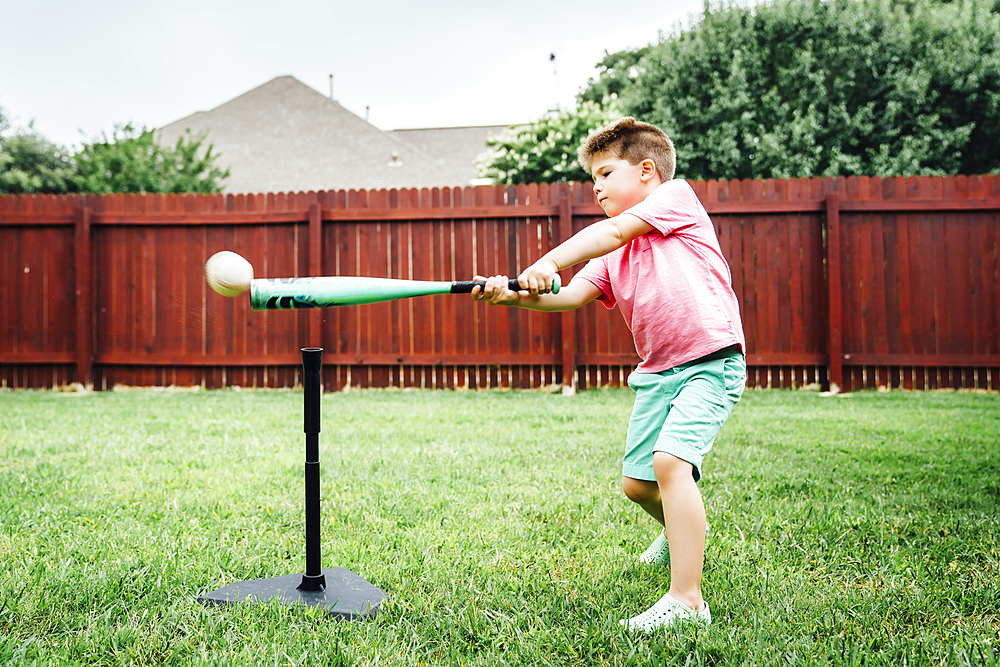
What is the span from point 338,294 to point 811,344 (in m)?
6.18

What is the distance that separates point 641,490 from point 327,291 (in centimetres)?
103

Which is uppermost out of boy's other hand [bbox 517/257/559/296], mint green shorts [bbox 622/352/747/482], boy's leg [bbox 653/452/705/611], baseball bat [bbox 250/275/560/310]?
boy's other hand [bbox 517/257/559/296]

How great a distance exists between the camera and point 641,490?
2.02 meters

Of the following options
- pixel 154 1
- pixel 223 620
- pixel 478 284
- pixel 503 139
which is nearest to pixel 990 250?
pixel 478 284

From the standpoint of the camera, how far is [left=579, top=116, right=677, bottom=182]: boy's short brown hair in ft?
6.99

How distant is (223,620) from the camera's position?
1741 millimetres

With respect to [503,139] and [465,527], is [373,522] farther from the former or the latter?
[503,139]

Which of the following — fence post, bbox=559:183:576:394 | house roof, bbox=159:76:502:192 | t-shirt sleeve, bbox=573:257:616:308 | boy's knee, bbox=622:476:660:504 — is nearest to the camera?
boy's knee, bbox=622:476:660:504

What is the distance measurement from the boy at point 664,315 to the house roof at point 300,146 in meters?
19.5

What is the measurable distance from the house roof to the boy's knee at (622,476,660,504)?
64.9 ft

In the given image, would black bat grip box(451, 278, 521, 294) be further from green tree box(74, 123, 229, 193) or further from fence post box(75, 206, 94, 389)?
green tree box(74, 123, 229, 193)

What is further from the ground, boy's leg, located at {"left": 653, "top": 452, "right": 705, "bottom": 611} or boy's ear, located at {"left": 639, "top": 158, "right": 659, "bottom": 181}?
boy's ear, located at {"left": 639, "top": 158, "right": 659, "bottom": 181}

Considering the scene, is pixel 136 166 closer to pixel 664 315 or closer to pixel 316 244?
pixel 316 244

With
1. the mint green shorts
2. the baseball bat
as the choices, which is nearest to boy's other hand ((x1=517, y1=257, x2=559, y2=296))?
the baseball bat
